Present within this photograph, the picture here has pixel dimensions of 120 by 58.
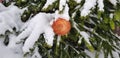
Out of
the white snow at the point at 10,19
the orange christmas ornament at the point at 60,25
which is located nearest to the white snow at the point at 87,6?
the orange christmas ornament at the point at 60,25

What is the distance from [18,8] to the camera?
2.84m

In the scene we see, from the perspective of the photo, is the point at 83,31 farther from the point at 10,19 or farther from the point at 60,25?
the point at 10,19

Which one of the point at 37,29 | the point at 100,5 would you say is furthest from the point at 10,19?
the point at 100,5

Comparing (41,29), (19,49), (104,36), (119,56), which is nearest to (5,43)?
(19,49)

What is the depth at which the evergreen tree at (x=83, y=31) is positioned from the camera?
239 centimetres

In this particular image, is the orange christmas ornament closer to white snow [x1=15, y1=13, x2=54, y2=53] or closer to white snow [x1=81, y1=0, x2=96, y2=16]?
white snow [x1=15, y1=13, x2=54, y2=53]

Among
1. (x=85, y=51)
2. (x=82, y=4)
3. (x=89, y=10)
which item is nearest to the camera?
(x=89, y=10)

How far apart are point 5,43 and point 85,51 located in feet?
2.87

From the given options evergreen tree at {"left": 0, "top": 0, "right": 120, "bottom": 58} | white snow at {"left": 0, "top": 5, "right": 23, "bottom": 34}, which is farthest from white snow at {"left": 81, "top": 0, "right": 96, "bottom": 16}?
white snow at {"left": 0, "top": 5, "right": 23, "bottom": 34}

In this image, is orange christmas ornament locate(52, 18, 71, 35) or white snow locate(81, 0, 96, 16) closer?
orange christmas ornament locate(52, 18, 71, 35)

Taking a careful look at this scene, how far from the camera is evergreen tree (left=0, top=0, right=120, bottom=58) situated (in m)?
2.39

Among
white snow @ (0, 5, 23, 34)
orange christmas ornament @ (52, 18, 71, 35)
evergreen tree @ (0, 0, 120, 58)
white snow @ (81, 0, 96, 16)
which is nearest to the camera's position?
orange christmas ornament @ (52, 18, 71, 35)

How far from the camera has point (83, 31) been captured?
97.7 inches

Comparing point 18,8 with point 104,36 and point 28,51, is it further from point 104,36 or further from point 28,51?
point 104,36
